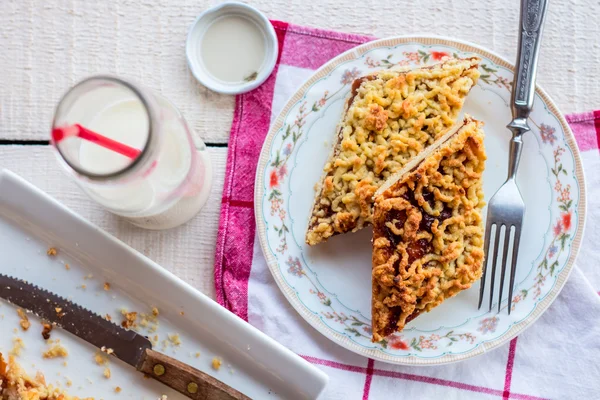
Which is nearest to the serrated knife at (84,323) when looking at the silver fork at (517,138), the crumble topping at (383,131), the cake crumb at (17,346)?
the cake crumb at (17,346)

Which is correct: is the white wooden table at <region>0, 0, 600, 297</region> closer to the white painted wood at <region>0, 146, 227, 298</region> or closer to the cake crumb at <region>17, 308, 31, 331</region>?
the white painted wood at <region>0, 146, 227, 298</region>

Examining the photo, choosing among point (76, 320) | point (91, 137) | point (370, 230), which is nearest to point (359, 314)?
point (370, 230)

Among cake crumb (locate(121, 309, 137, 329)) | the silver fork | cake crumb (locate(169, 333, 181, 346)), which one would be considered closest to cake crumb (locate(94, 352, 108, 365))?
cake crumb (locate(121, 309, 137, 329))

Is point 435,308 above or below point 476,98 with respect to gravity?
below

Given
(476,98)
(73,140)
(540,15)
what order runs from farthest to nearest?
1. (476,98)
2. (540,15)
3. (73,140)

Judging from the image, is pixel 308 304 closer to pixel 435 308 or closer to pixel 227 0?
pixel 435 308

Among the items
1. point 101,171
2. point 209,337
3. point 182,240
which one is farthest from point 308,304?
point 101,171
